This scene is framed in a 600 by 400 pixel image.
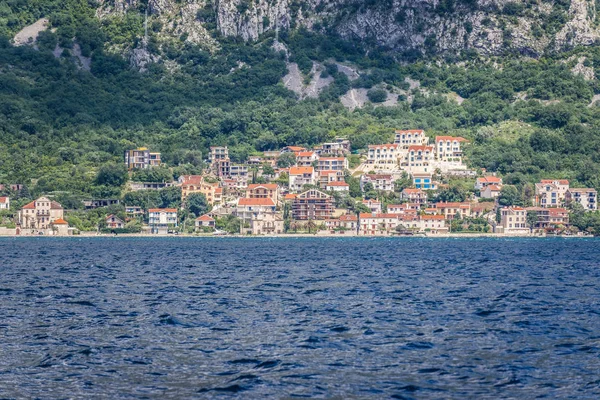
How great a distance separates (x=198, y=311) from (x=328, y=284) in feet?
45.4

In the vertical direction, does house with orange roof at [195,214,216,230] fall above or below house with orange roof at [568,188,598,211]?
below

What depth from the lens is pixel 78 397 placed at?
23047mm

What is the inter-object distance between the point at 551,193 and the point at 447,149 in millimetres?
26870

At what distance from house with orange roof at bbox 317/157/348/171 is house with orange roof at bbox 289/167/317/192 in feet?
18.2

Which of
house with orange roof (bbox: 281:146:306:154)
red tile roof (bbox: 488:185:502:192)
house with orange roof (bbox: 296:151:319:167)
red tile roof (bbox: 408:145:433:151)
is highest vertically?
house with orange roof (bbox: 281:146:306:154)

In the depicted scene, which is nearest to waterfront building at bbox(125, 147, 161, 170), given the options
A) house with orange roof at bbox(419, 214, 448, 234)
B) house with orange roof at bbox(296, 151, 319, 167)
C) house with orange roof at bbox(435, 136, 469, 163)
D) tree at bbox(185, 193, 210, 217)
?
tree at bbox(185, 193, 210, 217)

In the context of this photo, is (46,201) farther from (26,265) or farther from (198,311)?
(198,311)

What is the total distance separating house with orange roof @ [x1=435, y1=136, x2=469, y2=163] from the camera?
18388cm

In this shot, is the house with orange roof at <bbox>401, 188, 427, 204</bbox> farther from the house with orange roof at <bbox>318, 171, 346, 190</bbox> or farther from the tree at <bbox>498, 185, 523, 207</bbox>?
the house with orange roof at <bbox>318, 171, 346, 190</bbox>

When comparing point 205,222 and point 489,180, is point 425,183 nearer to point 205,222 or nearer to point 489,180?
point 489,180

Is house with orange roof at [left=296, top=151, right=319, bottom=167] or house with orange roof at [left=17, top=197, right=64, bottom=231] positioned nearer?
house with orange roof at [left=17, top=197, right=64, bottom=231]

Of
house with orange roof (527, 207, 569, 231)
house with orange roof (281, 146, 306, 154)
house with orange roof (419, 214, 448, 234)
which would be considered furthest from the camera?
house with orange roof (281, 146, 306, 154)

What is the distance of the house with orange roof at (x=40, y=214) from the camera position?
152500 millimetres

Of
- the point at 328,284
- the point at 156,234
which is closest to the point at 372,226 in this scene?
the point at 156,234
